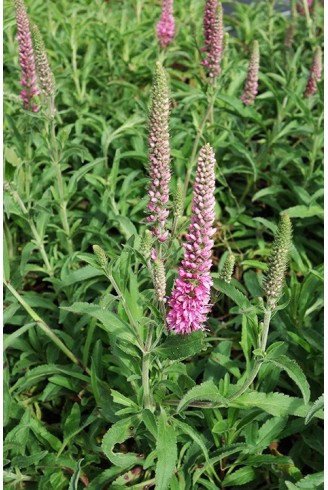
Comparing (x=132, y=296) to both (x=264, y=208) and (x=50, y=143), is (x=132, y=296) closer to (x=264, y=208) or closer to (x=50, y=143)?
(x=50, y=143)

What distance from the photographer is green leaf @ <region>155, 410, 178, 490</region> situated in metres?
2.47

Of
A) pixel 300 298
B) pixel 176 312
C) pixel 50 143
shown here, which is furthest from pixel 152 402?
pixel 50 143

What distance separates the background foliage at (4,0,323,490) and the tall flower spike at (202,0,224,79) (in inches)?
12.1

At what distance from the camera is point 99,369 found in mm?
3316

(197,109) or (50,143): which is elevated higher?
(197,109)

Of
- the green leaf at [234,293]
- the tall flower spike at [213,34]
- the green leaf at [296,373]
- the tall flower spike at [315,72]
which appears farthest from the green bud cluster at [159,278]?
the tall flower spike at [315,72]

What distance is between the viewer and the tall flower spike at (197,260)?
6.57 ft

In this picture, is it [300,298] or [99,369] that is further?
[300,298]

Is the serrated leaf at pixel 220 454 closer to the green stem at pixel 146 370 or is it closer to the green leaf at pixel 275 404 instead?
the green leaf at pixel 275 404

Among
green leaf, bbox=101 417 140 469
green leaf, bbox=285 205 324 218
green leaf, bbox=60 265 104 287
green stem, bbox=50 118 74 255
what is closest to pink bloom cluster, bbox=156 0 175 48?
green stem, bbox=50 118 74 255

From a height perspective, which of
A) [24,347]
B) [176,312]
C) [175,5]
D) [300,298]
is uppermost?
[175,5]

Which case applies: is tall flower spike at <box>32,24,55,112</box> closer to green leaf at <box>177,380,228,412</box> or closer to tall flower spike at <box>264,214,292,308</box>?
tall flower spike at <box>264,214,292,308</box>

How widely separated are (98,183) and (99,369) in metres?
1.73
